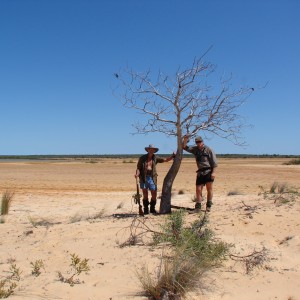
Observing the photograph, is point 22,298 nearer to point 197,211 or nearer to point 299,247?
point 299,247

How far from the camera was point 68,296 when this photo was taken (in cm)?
483

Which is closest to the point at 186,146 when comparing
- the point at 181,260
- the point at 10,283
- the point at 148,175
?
the point at 148,175

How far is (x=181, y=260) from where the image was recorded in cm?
491

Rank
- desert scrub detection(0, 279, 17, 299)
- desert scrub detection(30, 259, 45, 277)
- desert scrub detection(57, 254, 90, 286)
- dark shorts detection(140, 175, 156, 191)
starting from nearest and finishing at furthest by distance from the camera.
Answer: desert scrub detection(0, 279, 17, 299) → desert scrub detection(57, 254, 90, 286) → desert scrub detection(30, 259, 45, 277) → dark shorts detection(140, 175, 156, 191)

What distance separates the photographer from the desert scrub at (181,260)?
470 cm

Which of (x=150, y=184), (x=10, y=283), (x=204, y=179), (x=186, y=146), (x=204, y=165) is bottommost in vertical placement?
(x=10, y=283)

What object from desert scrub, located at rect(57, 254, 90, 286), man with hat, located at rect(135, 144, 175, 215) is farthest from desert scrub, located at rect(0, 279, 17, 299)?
man with hat, located at rect(135, 144, 175, 215)

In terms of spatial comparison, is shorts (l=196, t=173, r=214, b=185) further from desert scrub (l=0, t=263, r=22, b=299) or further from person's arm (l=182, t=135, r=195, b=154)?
desert scrub (l=0, t=263, r=22, b=299)

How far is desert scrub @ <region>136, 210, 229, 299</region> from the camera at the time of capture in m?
4.70

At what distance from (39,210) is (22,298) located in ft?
26.2

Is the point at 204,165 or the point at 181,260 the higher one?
the point at 204,165

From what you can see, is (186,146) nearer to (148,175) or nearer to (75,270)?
(148,175)

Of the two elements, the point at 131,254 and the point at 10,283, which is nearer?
the point at 10,283

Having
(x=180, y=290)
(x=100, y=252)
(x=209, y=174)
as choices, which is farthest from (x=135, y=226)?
(x=180, y=290)
